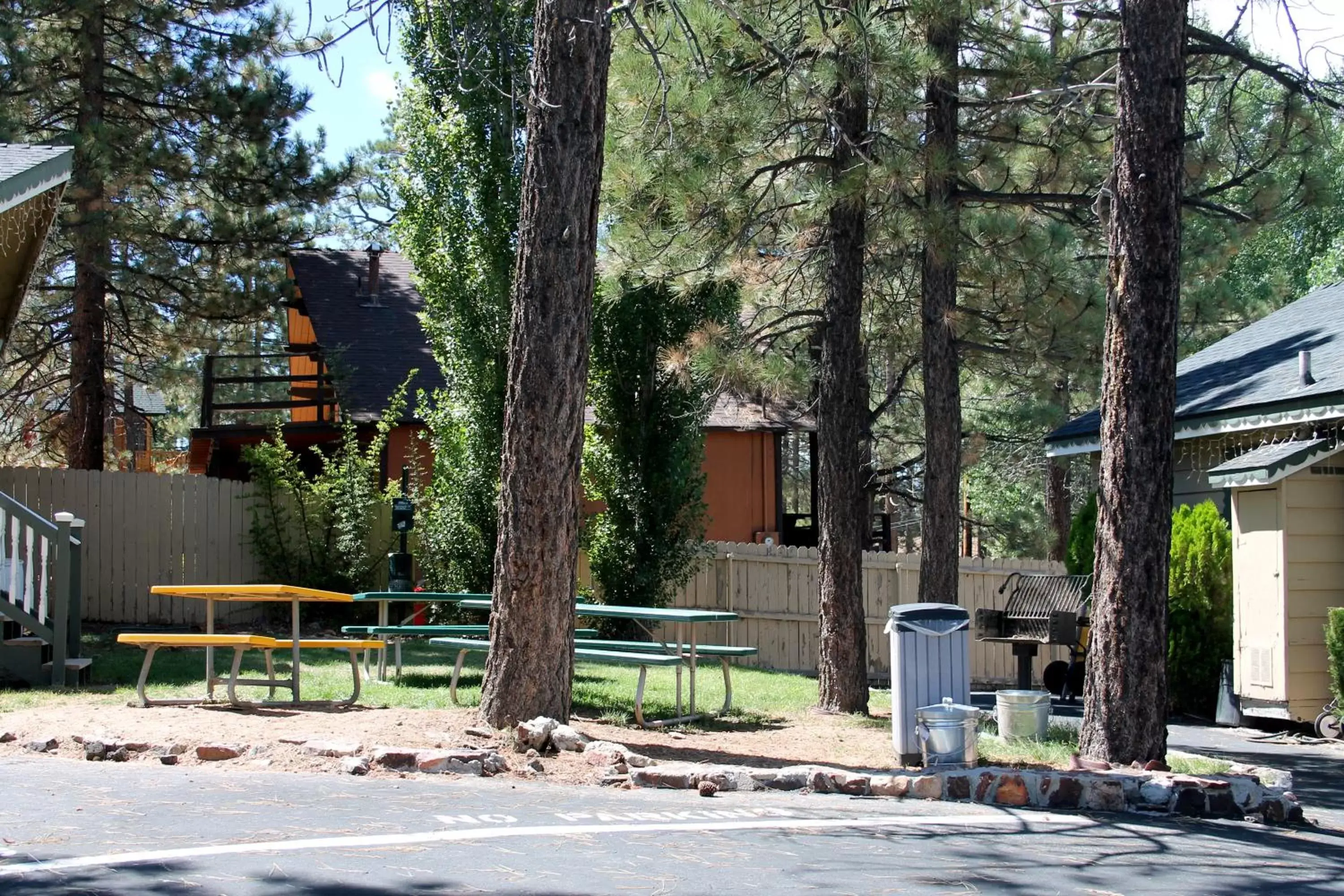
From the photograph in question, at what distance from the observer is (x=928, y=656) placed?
9.38 metres

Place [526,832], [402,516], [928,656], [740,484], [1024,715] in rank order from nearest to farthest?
[526,832] → [928,656] → [1024,715] → [402,516] → [740,484]

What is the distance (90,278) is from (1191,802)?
58.2ft

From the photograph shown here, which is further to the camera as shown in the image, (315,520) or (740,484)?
(740,484)

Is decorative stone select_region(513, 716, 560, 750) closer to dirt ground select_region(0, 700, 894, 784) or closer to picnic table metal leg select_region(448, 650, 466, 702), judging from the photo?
dirt ground select_region(0, 700, 894, 784)

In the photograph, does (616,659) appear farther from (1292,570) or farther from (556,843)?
(1292,570)

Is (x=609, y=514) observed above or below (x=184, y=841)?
above

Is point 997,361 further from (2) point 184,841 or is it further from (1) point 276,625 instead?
(2) point 184,841

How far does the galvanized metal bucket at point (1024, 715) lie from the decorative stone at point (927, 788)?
230 centimetres

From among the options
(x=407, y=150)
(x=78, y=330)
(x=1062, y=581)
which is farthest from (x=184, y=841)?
(x=78, y=330)

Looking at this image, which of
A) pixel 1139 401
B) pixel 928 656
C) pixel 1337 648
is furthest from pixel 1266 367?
pixel 928 656

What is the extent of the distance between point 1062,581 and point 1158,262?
275 inches

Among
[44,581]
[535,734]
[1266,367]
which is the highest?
[1266,367]

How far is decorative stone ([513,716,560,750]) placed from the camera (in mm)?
8500

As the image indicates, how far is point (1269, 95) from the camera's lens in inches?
1069
